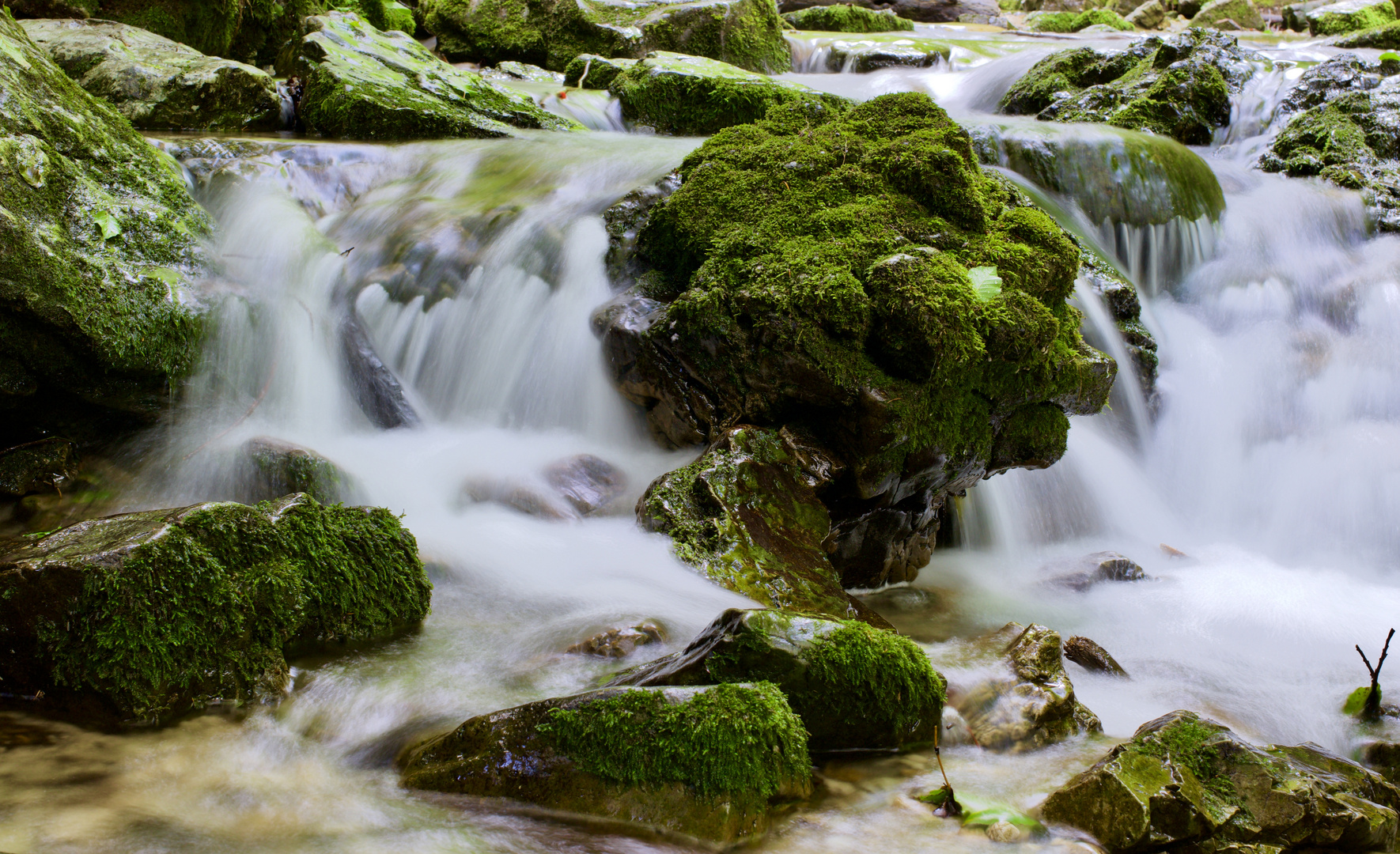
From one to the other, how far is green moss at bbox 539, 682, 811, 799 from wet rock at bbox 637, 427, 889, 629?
134 centimetres

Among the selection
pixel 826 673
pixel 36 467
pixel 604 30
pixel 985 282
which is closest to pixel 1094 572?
pixel 985 282

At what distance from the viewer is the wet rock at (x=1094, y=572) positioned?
5.43 meters

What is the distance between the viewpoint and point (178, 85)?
8.64 metres

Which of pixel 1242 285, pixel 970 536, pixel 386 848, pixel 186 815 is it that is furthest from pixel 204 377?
pixel 1242 285

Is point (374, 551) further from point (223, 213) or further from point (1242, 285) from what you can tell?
point (1242, 285)

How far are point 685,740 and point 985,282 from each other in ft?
10.1

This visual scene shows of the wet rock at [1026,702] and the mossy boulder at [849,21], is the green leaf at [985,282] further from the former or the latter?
the mossy boulder at [849,21]

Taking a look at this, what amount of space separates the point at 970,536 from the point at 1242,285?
15.5 ft

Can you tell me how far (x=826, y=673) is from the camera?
284 cm

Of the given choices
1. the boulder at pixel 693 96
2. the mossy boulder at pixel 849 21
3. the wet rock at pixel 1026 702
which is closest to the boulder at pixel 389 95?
the boulder at pixel 693 96

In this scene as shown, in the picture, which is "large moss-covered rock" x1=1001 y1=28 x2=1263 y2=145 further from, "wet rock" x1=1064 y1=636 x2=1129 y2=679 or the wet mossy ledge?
the wet mossy ledge

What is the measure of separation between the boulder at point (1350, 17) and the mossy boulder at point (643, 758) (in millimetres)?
23493

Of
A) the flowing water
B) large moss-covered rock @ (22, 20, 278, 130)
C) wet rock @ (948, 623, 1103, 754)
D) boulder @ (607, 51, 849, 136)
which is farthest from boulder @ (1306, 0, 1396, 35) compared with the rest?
wet rock @ (948, 623, 1103, 754)

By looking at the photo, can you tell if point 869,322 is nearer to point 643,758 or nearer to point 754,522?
point 754,522
